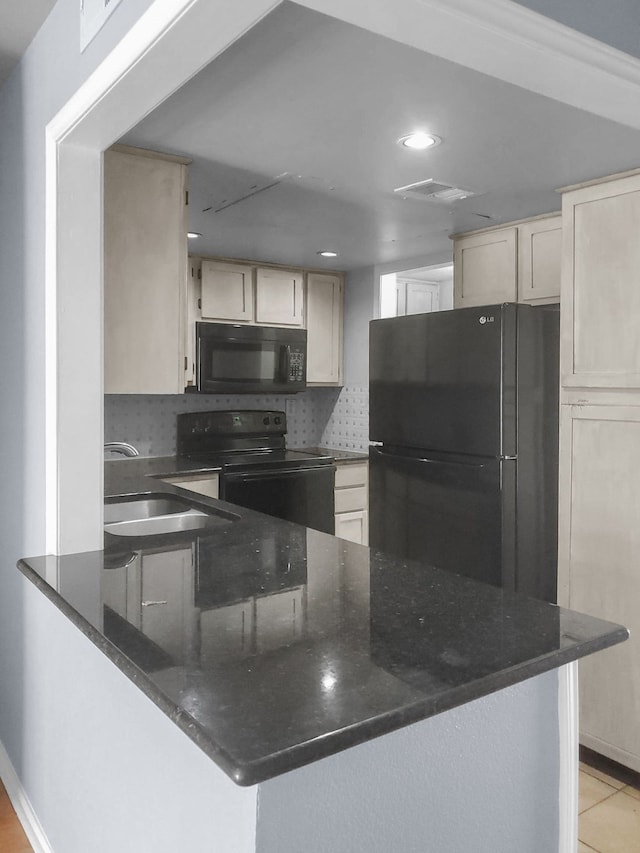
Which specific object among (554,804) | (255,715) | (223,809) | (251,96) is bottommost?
(554,804)

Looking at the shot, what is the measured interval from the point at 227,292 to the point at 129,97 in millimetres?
2719

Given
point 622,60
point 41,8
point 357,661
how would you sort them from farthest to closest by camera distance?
point 41,8 < point 622,60 < point 357,661

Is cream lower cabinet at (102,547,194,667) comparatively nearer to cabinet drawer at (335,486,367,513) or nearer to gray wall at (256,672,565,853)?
gray wall at (256,672,565,853)

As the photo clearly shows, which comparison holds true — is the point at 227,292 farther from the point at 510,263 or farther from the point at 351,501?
the point at 510,263

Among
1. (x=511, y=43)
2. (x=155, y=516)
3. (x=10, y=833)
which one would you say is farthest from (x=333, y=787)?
(x=155, y=516)

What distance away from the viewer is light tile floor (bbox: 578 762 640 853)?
2096 millimetres

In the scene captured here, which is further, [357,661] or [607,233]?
[607,233]

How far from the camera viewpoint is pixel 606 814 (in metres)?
2.26

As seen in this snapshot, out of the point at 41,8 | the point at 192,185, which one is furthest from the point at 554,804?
the point at 192,185

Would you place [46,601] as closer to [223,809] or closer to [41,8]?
[223,809]

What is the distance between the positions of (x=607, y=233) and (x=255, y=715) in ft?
7.07

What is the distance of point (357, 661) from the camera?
1.14m

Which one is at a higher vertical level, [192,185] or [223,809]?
[192,185]

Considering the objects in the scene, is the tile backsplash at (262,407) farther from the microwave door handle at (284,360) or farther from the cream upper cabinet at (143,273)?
the cream upper cabinet at (143,273)
